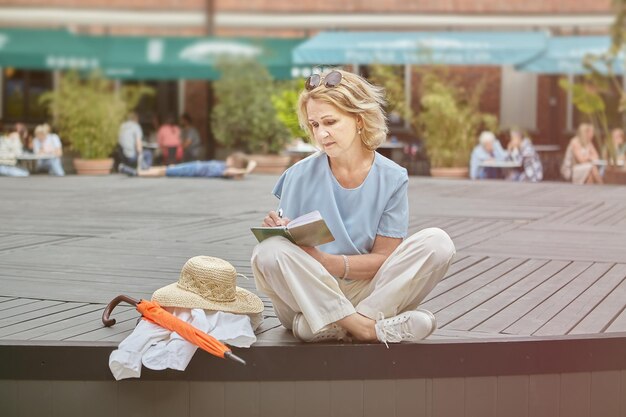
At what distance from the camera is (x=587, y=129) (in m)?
18.7

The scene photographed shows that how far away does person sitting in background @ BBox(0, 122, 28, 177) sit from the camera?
18.9m

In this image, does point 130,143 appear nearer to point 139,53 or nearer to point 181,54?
point 181,54

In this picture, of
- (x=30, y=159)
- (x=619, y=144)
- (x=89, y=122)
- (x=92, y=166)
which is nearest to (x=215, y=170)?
→ (x=92, y=166)

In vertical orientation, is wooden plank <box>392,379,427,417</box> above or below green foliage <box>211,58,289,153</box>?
below

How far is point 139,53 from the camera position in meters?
25.0

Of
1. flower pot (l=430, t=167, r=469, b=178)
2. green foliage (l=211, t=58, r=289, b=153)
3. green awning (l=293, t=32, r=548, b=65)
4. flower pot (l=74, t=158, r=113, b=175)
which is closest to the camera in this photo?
flower pot (l=430, t=167, r=469, b=178)

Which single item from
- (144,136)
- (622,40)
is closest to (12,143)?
(144,136)

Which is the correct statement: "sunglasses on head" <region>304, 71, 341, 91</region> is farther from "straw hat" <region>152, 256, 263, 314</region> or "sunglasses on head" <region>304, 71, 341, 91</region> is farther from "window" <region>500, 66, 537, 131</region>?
"window" <region>500, 66, 537, 131</region>

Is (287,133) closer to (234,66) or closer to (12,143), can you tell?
(234,66)

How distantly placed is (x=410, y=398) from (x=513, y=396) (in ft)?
1.42

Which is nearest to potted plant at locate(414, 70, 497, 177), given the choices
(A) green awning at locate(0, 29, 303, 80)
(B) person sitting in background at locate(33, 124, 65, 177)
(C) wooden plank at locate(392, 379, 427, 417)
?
(A) green awning at locate(0, 29, 303, 80)

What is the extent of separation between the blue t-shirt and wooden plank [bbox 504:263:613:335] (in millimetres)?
815

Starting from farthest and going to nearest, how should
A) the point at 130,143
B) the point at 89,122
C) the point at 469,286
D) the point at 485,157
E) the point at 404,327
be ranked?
1. the point at 130,143
2. the point at 89,122
3. the point at 485,157
4. the point at 469,286
5. the point at 404,327

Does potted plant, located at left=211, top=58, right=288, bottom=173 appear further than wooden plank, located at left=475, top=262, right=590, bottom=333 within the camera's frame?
Yes
